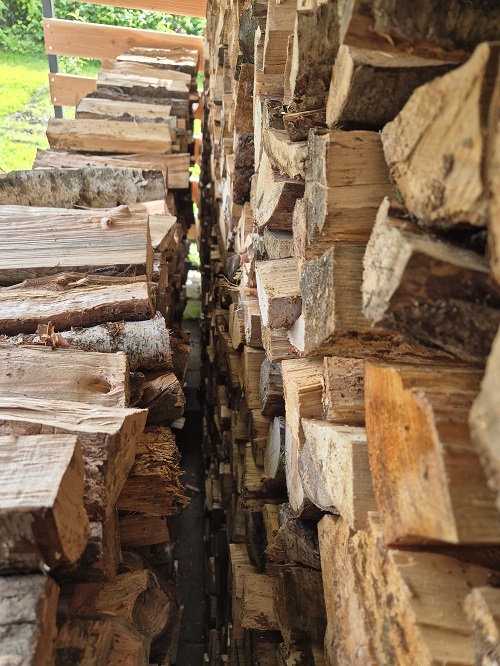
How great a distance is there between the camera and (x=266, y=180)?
72.9 inches

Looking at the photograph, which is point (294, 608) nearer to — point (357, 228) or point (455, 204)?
point (357, 228)

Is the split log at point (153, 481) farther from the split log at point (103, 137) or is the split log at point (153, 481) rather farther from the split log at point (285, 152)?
the split log at point (103, 137)

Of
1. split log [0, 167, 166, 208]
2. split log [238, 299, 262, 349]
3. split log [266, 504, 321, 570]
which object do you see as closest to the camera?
split log [266, 504, 321, 570]

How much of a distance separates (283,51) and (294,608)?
1.65 meters

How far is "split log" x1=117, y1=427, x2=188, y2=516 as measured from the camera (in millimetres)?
1776

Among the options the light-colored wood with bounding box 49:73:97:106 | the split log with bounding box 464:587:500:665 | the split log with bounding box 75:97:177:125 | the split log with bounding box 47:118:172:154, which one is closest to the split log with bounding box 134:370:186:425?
the split log with bounding box 464:587:500:665

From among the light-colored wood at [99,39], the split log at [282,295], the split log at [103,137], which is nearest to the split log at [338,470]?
the split log at [282,295]

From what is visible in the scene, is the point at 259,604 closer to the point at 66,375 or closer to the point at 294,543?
the point at 294,543

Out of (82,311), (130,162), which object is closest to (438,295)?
(82,311)

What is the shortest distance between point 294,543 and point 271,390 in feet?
1.53

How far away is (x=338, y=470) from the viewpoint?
1.21 m

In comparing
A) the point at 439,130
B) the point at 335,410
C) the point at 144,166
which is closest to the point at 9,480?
the point at 335,410

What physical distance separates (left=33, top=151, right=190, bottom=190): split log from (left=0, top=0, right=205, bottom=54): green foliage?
7.40 metres

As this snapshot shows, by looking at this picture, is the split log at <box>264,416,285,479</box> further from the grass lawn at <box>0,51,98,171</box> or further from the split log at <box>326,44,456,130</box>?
the grass lawn at <box>0,51,98,171</box>
